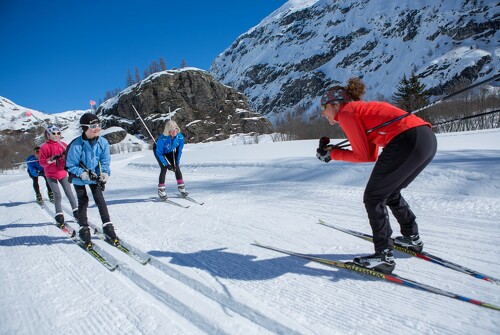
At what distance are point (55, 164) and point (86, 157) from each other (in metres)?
2.00

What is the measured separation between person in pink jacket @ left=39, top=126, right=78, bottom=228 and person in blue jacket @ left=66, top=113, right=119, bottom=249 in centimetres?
151

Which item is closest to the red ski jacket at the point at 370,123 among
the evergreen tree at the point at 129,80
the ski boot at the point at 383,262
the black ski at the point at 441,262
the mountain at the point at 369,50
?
the ski boot at the point at 383,262

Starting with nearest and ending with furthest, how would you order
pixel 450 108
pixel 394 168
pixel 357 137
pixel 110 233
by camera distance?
1. pixel 394 168
2. pixel 357 137
3. pixel 110 233
4. pixel 450 108

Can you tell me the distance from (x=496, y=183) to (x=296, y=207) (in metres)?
3.56

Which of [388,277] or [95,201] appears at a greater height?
[95,201]

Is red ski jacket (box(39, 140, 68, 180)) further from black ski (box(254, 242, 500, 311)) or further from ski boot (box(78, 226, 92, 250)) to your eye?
black ski (box(254, 242, 500, 311))

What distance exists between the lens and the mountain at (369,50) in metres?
93.6

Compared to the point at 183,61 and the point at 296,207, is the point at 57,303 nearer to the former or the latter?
the point at 296,207

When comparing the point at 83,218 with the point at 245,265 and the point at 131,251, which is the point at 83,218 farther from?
the point at 245,265

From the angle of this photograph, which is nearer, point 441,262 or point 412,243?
point 441,262

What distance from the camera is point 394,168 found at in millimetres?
2590

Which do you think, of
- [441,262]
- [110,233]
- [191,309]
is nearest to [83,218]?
[110,233]

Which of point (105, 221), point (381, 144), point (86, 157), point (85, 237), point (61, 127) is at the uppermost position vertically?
point (61, 127)

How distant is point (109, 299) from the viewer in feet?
8.73
